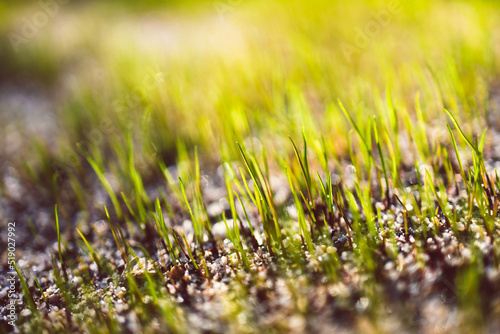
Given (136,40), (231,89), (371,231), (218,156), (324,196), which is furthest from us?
(136,40)

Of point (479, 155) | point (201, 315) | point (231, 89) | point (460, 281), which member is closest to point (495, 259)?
point (460, 281)

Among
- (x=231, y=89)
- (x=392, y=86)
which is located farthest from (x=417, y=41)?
(x=231, y=89)

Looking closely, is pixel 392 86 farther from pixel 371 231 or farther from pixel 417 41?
pixel 371 231

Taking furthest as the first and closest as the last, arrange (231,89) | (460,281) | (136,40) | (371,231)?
1. (136,40)
2. (231,89)
3. (371,231)
4. (460,281)

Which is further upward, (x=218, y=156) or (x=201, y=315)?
(x=218, y=156)

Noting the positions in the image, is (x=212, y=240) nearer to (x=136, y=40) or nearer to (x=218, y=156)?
(x=218, y=156)

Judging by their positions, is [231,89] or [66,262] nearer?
[66,262]

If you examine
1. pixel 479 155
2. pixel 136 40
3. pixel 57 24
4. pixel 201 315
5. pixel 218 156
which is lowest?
pixel 201 315
